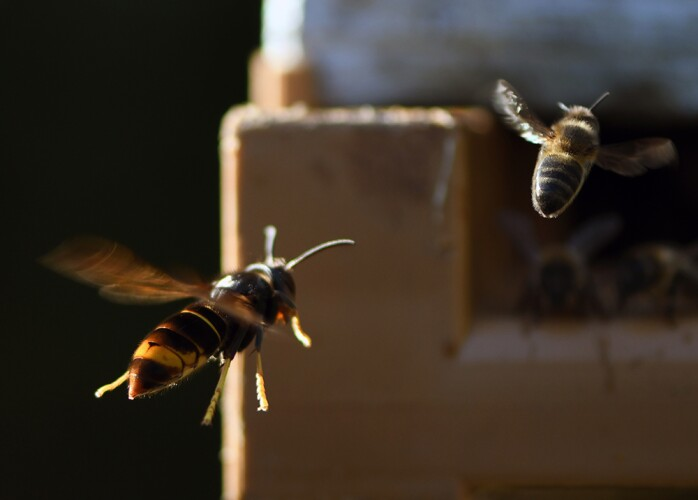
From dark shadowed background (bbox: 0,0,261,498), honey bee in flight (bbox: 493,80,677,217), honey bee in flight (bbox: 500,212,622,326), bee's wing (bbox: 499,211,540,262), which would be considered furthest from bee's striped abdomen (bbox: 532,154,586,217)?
dark shadowed background (bbox: 0,0,261,498)

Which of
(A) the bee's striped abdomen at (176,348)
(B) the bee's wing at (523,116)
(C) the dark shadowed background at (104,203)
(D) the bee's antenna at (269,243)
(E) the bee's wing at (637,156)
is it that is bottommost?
(C) the dark shadowed background at (104,203)

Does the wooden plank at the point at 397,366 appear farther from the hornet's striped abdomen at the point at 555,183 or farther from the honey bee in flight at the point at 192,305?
the hornet's striped abdomen at the point at 555,183

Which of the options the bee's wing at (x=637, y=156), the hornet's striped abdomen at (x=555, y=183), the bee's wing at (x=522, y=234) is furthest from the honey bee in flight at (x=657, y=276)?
the hornet's striped abdomen at (x=555, y=183)

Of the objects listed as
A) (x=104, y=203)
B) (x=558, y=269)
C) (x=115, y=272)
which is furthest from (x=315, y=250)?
(x=104, y=203)

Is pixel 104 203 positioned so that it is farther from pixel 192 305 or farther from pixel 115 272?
pixel 115 272

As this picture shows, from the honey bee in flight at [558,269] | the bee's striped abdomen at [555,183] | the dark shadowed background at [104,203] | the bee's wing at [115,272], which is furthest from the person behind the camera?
the dark shadowed background at [104,203]

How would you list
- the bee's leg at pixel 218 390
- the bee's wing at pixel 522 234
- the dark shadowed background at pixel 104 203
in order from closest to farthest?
the bee's leg at pixel 218 390 → the bee's wing at pixel 522 234 → the dark shadowed background at pixel 104 203
